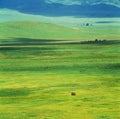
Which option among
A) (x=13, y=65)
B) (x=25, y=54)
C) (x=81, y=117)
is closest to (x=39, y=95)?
(x=81, y=117)

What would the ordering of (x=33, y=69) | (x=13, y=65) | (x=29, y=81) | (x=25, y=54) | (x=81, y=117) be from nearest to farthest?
1. (x=81, y=117)
2. (x=29, y=81)
3. (x=33, y=69)
4. (x=13, y=65)
5. (x=25, y=54)

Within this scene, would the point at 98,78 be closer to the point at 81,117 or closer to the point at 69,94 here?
the point at 69,94

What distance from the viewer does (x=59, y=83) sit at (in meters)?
79.7

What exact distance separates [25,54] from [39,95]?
70.0 m

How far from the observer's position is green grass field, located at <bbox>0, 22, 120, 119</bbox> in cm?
5361

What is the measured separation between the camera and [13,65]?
4402 inches

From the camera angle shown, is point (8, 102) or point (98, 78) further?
point (98, 78)

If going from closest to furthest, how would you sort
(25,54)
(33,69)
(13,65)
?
(33,69), (13,65), (25,54)

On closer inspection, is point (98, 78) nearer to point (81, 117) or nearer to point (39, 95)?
point (39, 95)

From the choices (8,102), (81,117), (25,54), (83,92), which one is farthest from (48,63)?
(81,117)

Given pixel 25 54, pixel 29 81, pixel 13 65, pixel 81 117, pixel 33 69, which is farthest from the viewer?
pixel 25 54

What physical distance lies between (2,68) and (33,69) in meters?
6.68

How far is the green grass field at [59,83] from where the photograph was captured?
53.6 m

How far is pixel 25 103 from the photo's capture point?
59.9 m
